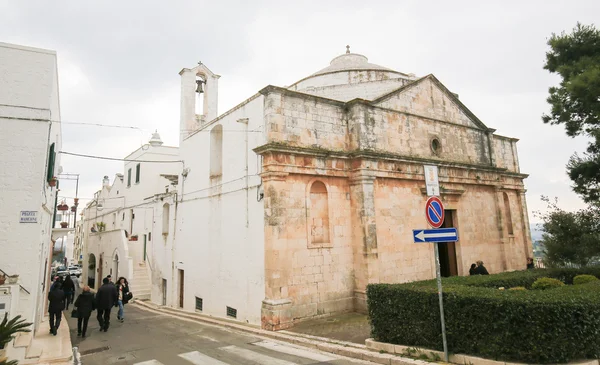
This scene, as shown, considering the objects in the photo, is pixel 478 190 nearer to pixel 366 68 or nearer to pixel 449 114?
pixel 449 114

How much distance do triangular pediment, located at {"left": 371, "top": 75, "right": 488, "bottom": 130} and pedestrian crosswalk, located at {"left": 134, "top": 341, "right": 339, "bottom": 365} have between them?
868 centimetres

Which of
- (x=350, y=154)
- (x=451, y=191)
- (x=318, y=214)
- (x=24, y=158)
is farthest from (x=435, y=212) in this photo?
(x=24, y=158)

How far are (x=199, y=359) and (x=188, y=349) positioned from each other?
3.22ft

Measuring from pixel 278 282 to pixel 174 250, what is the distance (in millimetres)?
8946

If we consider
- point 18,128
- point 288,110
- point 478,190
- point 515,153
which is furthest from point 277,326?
point 515,153

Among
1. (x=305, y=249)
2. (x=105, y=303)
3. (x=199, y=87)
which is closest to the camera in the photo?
(x=305, y=249)

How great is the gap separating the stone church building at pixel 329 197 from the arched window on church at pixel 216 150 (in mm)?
60

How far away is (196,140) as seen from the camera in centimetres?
1593

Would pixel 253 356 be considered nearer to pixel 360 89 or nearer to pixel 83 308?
pixel 83 308

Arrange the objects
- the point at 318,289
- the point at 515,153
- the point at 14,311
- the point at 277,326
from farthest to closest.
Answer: the point at 515,153 < the point at 318,289 < the point at 277,326 < the point at 14,311

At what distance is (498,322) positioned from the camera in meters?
5.61

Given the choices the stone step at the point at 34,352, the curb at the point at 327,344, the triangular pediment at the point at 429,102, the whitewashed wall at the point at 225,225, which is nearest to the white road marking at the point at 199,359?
the curb at the point at 327,344

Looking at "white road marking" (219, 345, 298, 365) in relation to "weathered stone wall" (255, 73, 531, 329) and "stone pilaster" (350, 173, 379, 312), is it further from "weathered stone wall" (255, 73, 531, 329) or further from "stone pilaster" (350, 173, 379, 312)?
"stone pilaster" (350, 173, 379, 312)

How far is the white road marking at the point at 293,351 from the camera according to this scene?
7000mm
